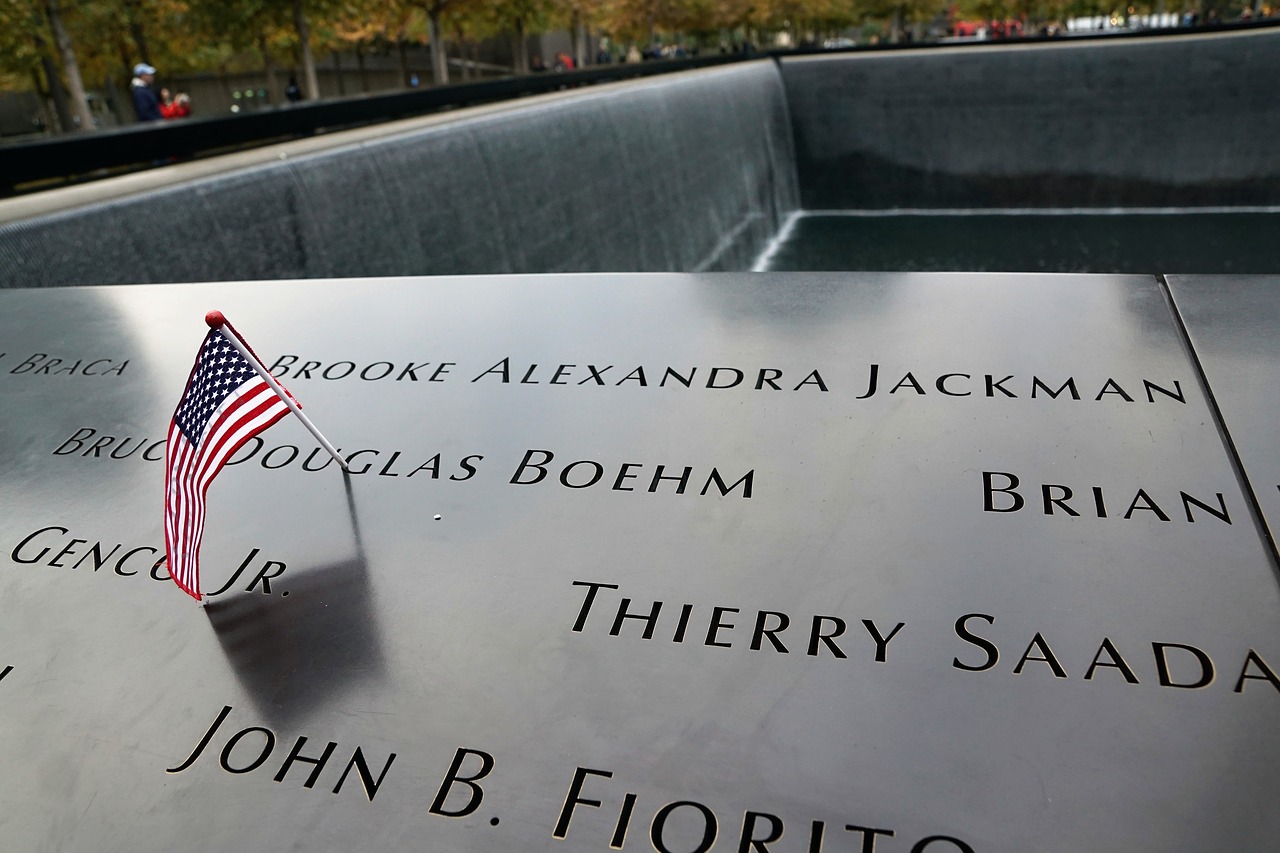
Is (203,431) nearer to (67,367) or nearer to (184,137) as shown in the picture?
(67,367)

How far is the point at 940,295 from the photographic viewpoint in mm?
3119

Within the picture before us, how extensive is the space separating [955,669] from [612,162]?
9109mm

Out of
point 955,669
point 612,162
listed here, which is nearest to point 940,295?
point 955,669

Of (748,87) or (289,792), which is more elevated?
(289,792)

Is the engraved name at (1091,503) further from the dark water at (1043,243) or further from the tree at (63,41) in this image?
the tree at (63,41)

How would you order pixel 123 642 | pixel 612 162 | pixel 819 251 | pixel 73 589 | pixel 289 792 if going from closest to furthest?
1. pixel 289 792
2. pixel 123 642
3. pixel 73 589
4. pixel 612 162
5. pixel 819 251

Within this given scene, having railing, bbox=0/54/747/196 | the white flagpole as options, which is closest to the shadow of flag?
the white flagpole

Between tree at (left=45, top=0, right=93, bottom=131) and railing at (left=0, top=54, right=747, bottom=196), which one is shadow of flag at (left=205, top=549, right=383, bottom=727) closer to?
railing at (left=0, top=54, right=747, bottom=196)

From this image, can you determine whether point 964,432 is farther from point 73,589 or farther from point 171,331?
point 171,331

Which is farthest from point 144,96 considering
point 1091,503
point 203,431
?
point 1091,503

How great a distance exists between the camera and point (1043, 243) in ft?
48.2

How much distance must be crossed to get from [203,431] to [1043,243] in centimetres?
1432

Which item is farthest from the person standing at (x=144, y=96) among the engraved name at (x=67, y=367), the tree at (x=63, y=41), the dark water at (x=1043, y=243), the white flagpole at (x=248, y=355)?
the white flagpole at (x=248, y=355)

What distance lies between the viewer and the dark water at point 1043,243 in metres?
13.6
